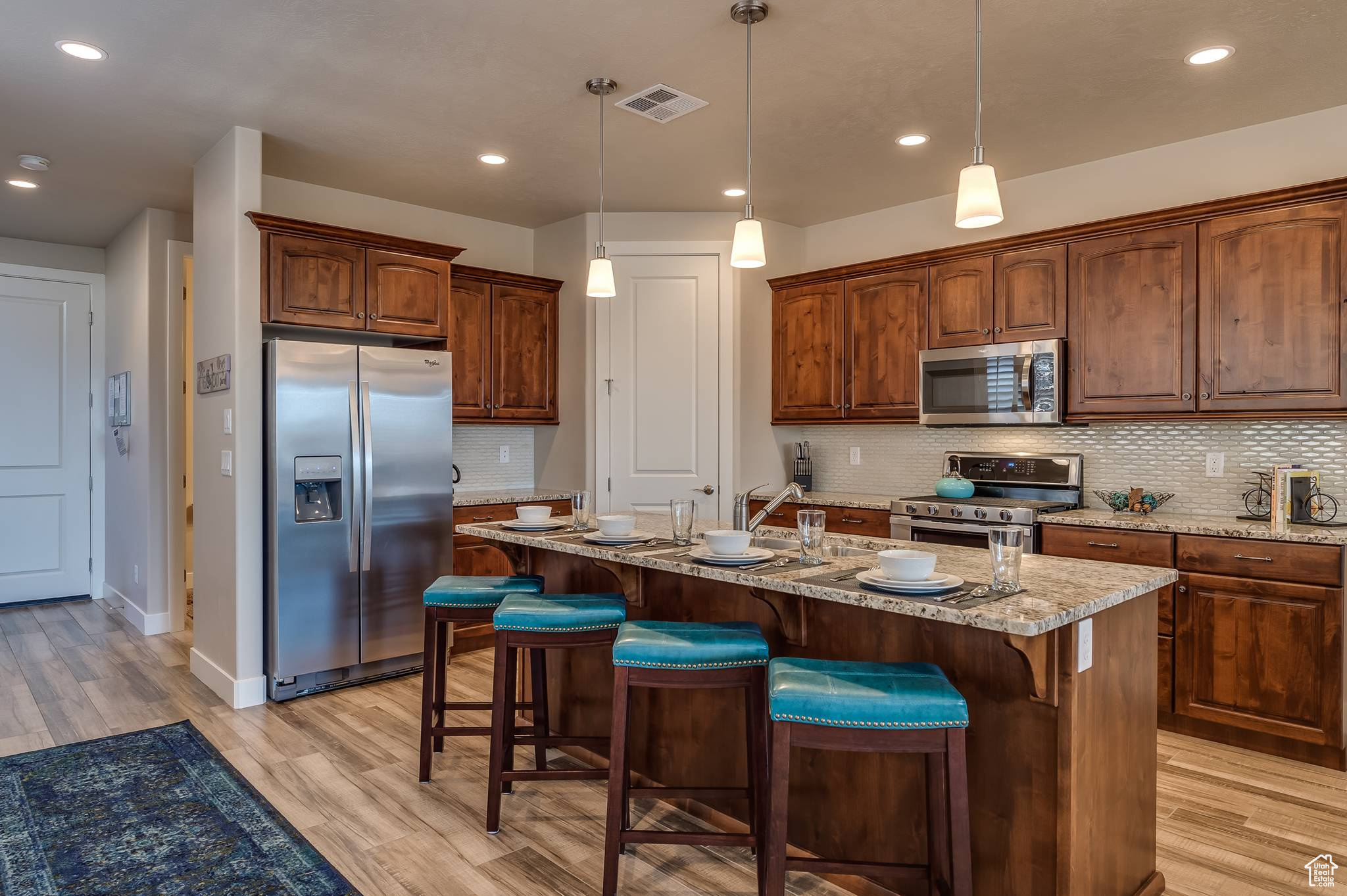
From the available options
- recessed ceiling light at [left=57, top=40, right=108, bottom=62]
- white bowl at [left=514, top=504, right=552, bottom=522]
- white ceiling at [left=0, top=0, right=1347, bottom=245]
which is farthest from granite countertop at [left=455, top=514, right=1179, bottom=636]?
recessed ceiling light at [left=57, top=40, right=108, bottom=62]

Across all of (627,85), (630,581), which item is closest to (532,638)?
(630,581)

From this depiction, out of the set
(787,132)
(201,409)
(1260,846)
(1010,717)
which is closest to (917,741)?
(1010,717)

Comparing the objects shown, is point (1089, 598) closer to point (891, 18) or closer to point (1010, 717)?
point (1010, 717)

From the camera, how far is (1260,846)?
2.48m

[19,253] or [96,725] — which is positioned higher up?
[19,253]

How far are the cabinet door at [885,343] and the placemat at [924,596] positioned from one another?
292 cm

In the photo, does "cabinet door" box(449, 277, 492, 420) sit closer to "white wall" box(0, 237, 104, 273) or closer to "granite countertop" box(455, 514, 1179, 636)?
"granite countertop" box(455, 514, 1179, 636)

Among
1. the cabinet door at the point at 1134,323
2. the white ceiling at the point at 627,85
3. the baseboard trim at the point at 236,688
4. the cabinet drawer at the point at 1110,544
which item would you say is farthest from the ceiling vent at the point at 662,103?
the baseboard trim at the point at 236,688

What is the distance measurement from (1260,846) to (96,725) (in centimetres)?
448

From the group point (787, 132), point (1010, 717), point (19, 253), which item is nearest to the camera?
point (1010, 717)

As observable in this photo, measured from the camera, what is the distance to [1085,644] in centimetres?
180

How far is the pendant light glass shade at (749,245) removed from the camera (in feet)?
8.78

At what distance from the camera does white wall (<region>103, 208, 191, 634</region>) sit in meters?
5.18

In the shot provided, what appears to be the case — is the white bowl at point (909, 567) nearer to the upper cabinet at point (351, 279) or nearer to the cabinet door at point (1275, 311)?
the cabinet door at point (1275, 311)
